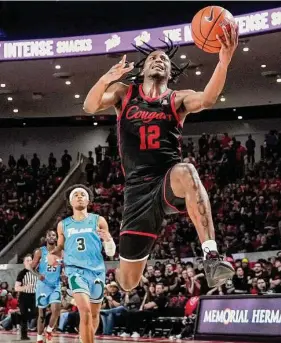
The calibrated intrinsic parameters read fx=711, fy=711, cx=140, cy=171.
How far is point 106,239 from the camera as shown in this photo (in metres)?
8.66

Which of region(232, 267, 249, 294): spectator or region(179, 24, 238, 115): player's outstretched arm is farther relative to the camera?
region(232, 267, 249, 294): spectator

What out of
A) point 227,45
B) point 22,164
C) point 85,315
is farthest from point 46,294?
point 22,164

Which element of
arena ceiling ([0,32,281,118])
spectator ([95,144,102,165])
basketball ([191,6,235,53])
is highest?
arena ceiling ([0,32,281,118])

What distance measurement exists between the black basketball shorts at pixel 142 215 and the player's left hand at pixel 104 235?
7.85ft

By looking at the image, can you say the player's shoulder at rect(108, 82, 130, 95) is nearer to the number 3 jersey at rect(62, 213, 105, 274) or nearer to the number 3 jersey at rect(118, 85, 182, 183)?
the number 3 jersey at rect(118, 85, 182, 183)

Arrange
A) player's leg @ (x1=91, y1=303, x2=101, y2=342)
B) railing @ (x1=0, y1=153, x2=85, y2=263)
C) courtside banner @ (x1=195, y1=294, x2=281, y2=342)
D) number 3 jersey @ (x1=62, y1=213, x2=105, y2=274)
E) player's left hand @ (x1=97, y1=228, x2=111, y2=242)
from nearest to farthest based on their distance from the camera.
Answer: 1. player's leg @ (x1=91, y1=303, x2=101, y2=342)
2. player's left hand @ (x1=97, y1=228, x2=111, y2=242)
3. number 3 jersey @ (x1=62, y1=213, x2=105, y2=274)
4. courtside banner @ (x1=195, y1=294, x2=281, y2=342)
5. railing @ (x1=0, y1=153, x2=85, y2=263)

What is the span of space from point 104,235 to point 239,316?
15.0 feet

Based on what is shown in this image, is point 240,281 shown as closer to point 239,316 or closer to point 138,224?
point 239,316

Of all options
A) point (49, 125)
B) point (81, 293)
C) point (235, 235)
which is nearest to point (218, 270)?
point (81, 293)

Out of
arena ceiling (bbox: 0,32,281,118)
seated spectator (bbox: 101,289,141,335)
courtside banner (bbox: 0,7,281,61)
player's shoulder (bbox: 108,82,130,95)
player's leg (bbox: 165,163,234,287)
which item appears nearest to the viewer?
player's leg (bbox: 165,163,234,287)

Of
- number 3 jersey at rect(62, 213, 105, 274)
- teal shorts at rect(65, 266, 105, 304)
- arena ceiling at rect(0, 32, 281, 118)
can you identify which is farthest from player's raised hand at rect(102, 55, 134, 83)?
arena ceiling at rect(0, 32, 281, 118)

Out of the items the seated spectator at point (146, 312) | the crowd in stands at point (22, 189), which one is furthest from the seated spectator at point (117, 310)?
the crowd in stands at point (22, 189)

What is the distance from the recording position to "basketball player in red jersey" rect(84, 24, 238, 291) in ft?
18.9

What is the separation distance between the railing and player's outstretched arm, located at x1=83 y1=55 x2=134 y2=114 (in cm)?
1828
